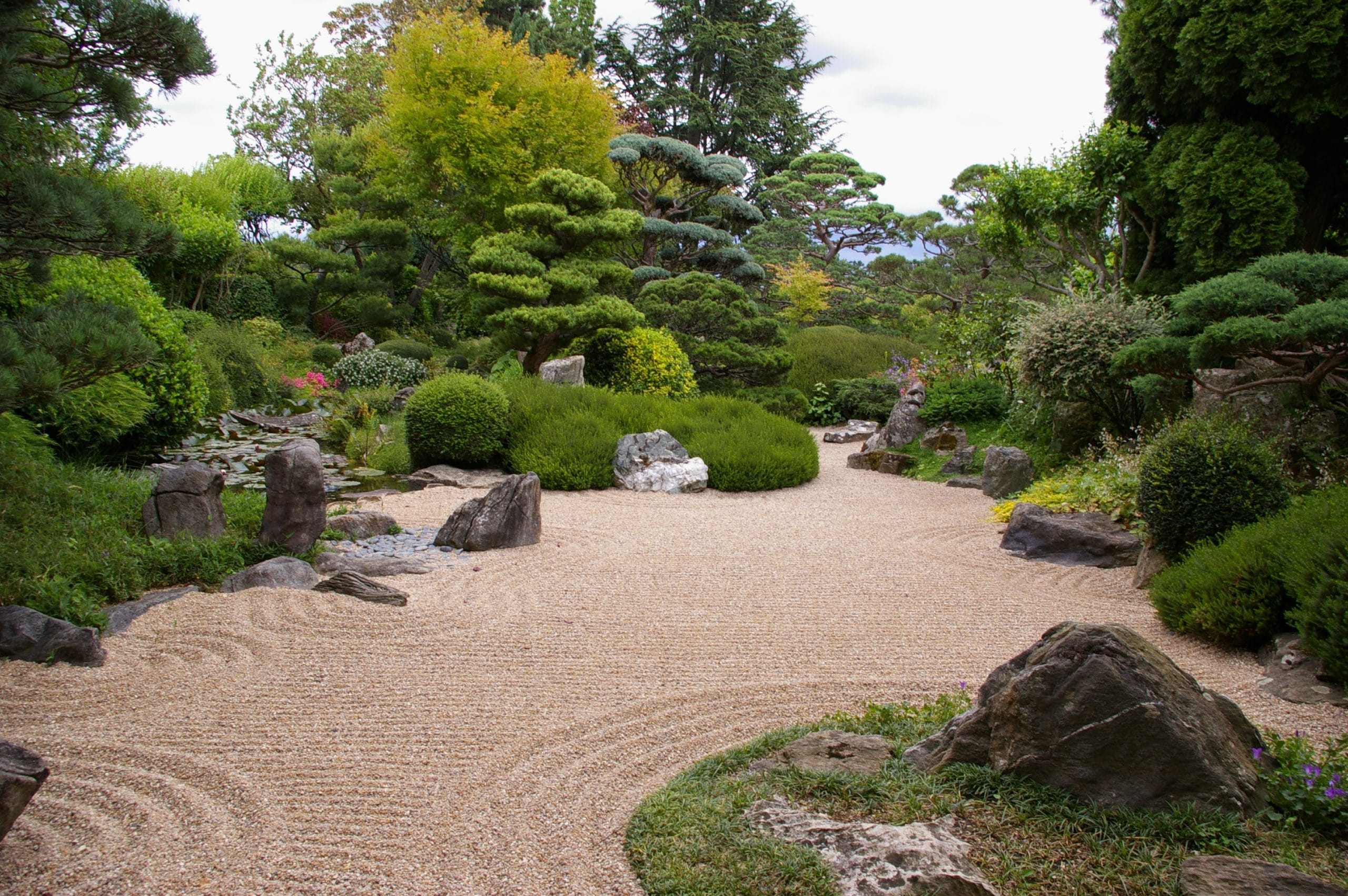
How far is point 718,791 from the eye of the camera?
2.37m

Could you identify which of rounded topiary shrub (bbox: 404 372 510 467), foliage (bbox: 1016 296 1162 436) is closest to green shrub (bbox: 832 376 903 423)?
foliage (bbox: 1016 296 1162 436)

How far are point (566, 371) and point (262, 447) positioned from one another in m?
4.01

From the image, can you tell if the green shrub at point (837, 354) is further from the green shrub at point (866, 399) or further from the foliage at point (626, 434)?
the foliage at point (626, 434)

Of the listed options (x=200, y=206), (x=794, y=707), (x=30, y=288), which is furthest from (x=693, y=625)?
(x=200, y=206)

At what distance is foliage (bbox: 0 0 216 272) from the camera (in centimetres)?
342

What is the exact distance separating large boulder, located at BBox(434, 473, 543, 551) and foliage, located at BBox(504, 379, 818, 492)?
7.81 ft

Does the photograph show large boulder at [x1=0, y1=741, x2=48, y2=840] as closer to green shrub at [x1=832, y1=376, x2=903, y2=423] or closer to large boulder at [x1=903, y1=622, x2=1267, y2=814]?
large boulder at [x1=903, y1=622, x2=1267, y2=814]

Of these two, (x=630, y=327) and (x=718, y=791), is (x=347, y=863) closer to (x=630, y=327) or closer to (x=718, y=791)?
(x=718, y=791)

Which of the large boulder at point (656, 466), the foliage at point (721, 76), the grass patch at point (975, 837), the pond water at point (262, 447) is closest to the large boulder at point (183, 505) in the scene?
the pond water at point (262, 447)

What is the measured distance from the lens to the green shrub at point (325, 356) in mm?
15219

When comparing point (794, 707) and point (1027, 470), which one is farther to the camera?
point (1027, 470)

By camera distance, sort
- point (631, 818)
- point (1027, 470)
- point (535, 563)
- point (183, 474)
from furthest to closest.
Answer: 1. point (1027, 470)
2. point (535, 563)
3. point (183, 474)
4. point (631, 818)

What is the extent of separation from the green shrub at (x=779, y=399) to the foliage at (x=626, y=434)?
324 cm

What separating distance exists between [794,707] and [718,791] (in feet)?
2.93
